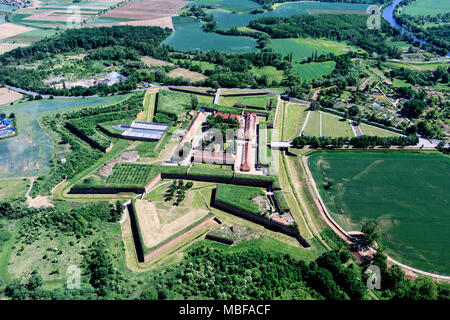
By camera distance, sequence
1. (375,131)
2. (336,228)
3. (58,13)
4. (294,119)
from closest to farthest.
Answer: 1. (336,228)
2. (375,131)
3. (294,119)
4. (58,13)

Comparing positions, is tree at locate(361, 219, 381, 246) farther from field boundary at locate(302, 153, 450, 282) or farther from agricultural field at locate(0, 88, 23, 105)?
agricultural field at locate(0, 88, 23, 105)

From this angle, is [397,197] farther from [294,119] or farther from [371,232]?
[294,119]

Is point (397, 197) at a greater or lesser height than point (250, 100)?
lesser

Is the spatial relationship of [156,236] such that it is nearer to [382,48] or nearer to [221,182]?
[221,182]

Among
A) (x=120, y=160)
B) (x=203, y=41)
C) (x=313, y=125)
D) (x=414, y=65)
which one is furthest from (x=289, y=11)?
(x=120, y=160)

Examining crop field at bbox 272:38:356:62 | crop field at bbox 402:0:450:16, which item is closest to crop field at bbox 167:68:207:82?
crop field at bbox 272:38:356:62

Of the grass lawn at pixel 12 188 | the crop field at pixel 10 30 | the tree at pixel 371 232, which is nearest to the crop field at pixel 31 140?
the grass lawn at pixel 12 188

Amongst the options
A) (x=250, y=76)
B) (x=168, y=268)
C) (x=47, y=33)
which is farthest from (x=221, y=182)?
(x=47, y=33)
